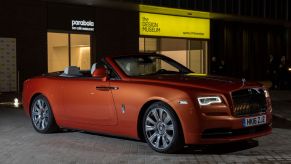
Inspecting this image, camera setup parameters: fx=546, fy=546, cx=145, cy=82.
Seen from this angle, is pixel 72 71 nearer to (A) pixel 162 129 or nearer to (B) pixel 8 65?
(A) pixel 162 129

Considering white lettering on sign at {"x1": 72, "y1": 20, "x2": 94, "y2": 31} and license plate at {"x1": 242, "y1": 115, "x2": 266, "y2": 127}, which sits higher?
white lettering on sign at {"x1": 72, "y1": 20, "x2": 94, "y2": 31}

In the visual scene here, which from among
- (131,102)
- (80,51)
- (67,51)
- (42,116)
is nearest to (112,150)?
(131,102)

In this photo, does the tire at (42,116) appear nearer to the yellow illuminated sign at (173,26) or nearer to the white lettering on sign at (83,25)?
the white lettering on sign at (83,25)

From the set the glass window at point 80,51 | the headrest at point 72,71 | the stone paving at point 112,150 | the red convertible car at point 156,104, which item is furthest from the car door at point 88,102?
the glass window at point 80,51

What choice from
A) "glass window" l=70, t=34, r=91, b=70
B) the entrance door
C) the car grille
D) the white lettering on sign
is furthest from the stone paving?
"glass window" l=70, t=34, r=91, b=70

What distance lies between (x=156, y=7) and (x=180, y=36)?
449cm

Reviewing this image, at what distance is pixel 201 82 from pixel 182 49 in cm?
2481


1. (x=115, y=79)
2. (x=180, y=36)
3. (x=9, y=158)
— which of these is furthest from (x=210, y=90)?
(x=180, y=36)

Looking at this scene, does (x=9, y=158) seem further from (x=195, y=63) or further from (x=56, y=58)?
(x=195, y=63)

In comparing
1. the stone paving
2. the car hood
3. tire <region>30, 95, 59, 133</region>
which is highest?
the car hood

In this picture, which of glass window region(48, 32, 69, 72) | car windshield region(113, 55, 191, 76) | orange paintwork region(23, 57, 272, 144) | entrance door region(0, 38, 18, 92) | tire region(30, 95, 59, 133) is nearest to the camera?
orange paintwork region(23, 57, 272, 144)

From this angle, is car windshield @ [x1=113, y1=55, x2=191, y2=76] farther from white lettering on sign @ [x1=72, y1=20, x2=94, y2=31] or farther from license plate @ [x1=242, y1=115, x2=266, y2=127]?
white lettering on sign @ [x1=72, y1=20, x2=94, y2=31]

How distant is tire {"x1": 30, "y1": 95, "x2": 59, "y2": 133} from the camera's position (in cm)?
960

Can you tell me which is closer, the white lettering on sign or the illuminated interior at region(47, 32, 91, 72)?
the illuminated interior at region(47, 32, 91, 72)
